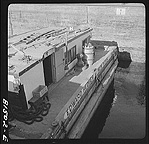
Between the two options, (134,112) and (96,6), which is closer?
(134,112)

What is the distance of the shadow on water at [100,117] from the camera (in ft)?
39.2

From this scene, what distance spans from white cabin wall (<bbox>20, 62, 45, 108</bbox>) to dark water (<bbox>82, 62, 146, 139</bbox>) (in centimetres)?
406

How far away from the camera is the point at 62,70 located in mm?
13172

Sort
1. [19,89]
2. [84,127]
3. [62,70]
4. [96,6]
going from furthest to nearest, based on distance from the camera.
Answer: [96,6], [62,70], [84,127], [19,89]

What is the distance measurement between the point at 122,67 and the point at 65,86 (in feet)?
37.7

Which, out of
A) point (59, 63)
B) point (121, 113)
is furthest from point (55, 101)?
point (121, 113)

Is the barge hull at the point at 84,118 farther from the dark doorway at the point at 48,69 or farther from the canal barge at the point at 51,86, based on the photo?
the dark doorway at the point at 48,69

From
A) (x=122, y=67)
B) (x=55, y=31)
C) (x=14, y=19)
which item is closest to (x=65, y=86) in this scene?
(x=55, y=31)

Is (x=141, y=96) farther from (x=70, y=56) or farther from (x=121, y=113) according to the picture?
(x=70, y=56)

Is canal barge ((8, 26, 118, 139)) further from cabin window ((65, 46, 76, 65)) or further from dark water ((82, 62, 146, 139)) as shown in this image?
dark water ((82, 62, 146, 139))

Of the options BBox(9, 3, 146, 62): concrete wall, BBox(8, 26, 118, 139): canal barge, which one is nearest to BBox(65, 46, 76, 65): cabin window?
BBox(8, 26, 118, 139): canal barge

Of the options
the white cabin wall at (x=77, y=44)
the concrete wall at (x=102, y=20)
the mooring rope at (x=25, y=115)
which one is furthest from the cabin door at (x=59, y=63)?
the concrete wall at (x=102, y=20)

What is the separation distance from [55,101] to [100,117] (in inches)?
166

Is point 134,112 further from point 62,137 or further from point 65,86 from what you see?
point 62,137
